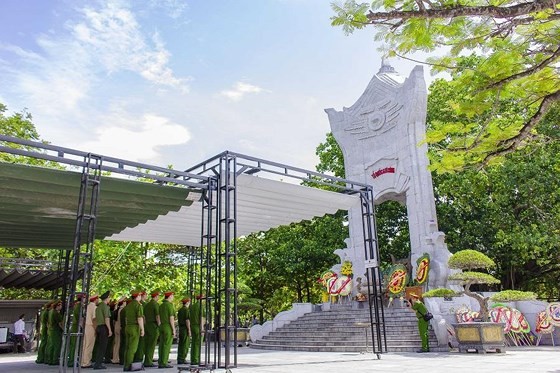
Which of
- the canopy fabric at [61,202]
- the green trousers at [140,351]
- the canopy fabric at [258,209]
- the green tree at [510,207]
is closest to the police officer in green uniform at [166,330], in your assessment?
the green trousers at [140,351]

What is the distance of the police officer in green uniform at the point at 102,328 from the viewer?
8.07 meters

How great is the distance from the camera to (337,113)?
62.7ft

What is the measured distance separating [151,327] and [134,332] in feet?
1.68

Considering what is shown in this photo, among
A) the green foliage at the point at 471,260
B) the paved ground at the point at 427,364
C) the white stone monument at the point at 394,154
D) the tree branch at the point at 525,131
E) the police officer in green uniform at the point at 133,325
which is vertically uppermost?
the white stone monument at the point at 394,154

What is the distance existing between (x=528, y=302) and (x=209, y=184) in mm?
9129

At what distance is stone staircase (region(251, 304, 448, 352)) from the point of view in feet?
35.4

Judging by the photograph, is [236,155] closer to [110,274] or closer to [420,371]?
[420,371]

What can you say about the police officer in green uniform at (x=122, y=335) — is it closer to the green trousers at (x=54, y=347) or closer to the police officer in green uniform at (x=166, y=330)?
the police officer in green uniform at (x=166, y=330)

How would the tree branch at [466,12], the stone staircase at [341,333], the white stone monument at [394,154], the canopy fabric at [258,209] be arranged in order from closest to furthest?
1. the tree branch at [466,12]
2. the canopy fabric at [258,209]
3. the stone staircase at [341,333]
4. the white stone monument at [394,154]

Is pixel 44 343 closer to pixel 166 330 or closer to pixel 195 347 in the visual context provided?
pixel 166 330

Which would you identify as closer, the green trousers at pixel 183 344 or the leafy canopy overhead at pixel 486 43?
the leafy canopy overhead at pixel 486 43

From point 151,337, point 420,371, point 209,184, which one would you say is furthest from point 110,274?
point 420,371

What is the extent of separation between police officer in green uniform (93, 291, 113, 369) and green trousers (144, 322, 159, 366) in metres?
0.70

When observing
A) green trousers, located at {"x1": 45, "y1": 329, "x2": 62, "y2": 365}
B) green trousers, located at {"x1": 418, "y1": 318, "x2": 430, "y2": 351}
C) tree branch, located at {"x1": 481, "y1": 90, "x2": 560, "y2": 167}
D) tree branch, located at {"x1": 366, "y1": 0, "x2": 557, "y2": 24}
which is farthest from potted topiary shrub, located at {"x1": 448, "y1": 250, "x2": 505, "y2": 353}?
green trousers, located at {"x1": 45, "y1": 329, "x2": 62, "y2": 365}
